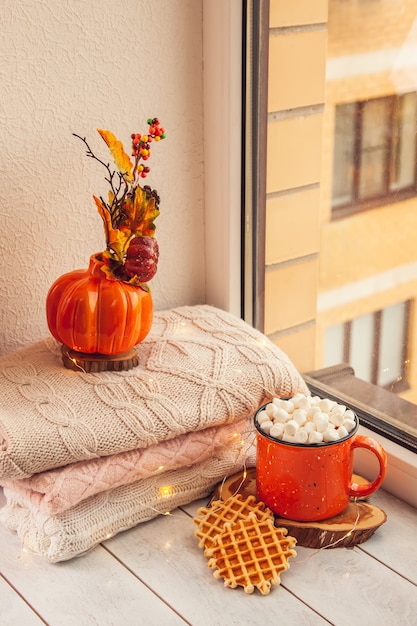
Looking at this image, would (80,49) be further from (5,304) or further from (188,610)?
(188,610)

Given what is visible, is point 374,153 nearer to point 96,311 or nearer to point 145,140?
point 145,140

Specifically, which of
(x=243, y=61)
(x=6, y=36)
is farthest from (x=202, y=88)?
(x=6, y=36)

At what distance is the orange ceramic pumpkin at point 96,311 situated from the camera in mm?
1202

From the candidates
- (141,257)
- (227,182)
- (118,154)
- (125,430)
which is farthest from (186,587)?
(227,182)

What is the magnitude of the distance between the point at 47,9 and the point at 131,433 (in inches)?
25.6

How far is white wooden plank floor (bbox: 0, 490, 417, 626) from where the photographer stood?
3.36 ft

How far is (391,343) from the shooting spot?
4.41ft

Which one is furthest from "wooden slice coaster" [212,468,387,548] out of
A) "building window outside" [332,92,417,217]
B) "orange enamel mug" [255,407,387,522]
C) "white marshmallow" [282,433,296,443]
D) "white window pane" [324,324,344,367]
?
"building window outside" [332,92,417,217]

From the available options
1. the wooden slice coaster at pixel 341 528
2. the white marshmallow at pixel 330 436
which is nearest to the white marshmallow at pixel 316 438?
the white marshmallow at pixel 330 436

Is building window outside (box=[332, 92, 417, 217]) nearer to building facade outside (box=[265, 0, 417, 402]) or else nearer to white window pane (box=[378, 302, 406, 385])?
building facade outside (box=[265, 0, 417, 402])

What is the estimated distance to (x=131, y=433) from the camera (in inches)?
44.7

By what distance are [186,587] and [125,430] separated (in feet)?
0.73

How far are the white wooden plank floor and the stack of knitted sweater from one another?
34 mm

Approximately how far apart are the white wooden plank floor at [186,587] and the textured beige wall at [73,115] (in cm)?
41
